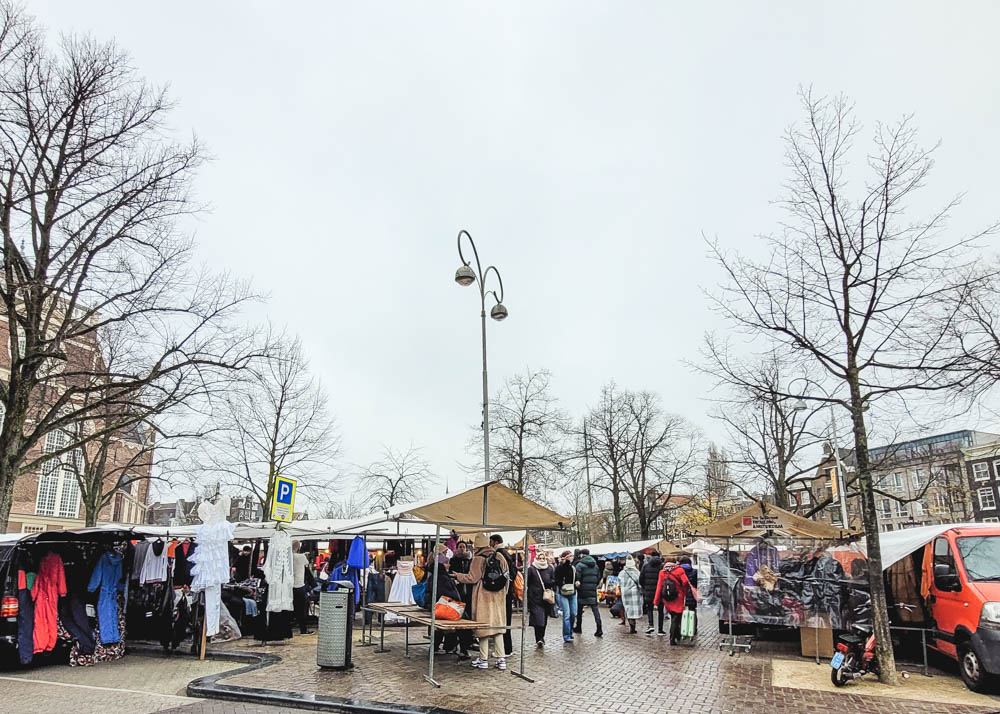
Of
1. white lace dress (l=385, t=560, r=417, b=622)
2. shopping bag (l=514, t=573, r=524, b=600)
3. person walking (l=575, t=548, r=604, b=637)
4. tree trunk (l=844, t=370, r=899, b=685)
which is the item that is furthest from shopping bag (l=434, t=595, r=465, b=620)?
white lace dress (l=385, t=560, r=417, b=622)

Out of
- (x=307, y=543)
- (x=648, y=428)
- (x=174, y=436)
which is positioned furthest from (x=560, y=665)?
(x=648, y=428)

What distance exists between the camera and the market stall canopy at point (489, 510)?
962cm

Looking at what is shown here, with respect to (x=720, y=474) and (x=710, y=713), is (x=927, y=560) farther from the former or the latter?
(x=720, y=474)

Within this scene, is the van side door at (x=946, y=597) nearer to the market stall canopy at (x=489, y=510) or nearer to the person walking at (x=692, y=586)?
the person walking at (x=692, y=586)

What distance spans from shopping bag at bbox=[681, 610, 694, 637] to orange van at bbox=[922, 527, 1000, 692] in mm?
4411

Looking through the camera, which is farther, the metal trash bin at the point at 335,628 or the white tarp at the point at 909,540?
the white tarp at the point at 909,540

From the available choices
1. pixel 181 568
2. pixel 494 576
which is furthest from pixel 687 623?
pixel 181 568

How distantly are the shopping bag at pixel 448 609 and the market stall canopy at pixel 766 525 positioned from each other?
6.60 m

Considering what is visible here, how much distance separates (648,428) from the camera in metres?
39.7

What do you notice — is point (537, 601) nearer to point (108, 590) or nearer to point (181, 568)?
point (108, 590)

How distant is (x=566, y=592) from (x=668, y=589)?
2101mm

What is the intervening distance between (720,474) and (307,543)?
1225 inches

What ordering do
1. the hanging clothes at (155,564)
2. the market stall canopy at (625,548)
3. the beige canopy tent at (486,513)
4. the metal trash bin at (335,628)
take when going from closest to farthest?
the beige canopy tent at (486,513) → the metal trash bin at (335,628) → the hanging clothes at (155,564) → the market stall canopy at (625,548)

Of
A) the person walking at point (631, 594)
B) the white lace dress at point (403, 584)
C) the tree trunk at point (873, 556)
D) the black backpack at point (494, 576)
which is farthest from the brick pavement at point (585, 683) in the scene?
the white lace dress at point (403, 584)
